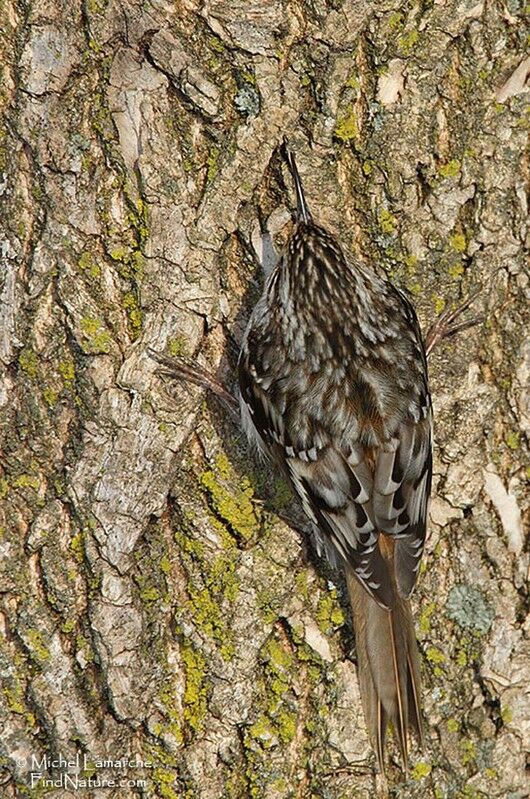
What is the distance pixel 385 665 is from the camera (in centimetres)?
236

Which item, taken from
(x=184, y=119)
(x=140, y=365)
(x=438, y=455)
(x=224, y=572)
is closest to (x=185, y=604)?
(x=224, y=572)

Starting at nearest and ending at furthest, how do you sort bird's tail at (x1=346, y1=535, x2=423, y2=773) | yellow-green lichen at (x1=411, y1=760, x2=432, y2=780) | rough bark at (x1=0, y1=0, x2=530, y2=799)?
1. rough bark at (x1=0, y1=0, x2=530, y2=799)
2. bird's tail at (x1=346, y1=535, x2=423, y2=773)
3. yellow-green lichen at (x1=411, y1=760, x2=432, y2=780)

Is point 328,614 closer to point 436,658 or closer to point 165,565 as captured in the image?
point 436,658

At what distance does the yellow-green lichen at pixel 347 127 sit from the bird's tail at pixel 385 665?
1075 mm

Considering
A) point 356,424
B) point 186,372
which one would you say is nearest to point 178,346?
point 186,372

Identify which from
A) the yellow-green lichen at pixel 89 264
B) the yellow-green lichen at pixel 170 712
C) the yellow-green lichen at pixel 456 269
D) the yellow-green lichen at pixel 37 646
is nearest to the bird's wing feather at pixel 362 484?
the yellow-green lichen at pixel 456 269

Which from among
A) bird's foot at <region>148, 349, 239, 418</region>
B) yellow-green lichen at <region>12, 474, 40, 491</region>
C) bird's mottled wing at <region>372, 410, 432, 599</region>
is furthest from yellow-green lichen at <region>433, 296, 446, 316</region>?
yellow-green lichen at <region>12, 474, 40, 491</region>

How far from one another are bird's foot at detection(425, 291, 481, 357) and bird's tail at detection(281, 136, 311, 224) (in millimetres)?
451

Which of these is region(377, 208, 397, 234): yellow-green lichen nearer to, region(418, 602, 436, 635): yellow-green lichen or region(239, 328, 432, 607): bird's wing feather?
region(239, 328, 432, 607): bird's wing feather

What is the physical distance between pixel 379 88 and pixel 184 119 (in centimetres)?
50

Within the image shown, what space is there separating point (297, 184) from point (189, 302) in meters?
0.40

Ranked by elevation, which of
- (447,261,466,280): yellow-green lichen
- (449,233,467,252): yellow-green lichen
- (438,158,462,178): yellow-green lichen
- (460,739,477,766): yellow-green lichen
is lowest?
(460,739,477,766): yellow-green lichen

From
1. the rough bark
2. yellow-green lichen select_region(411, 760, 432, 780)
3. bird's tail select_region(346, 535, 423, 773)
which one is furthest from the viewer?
yellow-green lichen select_region(411, 760, 432, 780)

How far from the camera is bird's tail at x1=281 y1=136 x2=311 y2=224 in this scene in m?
2.27
